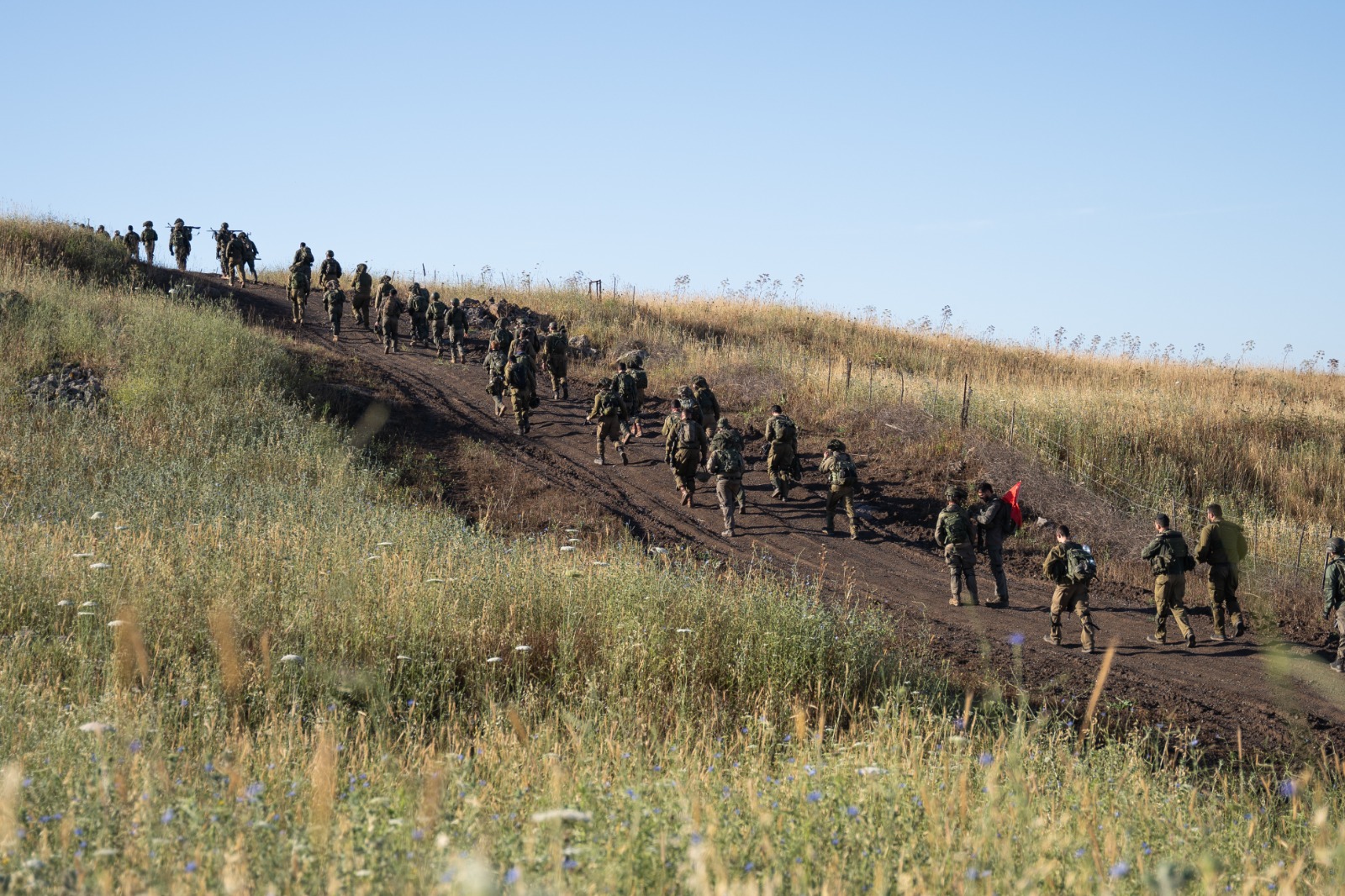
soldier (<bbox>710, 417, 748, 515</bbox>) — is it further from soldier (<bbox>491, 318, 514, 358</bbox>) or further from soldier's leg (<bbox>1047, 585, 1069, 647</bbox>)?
soldier (<bbox>491, 318, 514, 358</bbox>)

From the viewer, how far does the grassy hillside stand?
12.0 ft

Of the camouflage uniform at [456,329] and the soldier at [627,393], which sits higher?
the camouflage uniform at [456,329]

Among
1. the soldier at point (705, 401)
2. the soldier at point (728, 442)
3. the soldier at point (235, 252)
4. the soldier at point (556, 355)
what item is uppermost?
the soldier at point (235, 252)

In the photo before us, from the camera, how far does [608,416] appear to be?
735 inches

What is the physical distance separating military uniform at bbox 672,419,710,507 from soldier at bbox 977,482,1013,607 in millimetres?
4967

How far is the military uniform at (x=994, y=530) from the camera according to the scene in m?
13.0

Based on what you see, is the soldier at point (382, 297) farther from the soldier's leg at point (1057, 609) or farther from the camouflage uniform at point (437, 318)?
the soldier's leg at point (1057, 609)

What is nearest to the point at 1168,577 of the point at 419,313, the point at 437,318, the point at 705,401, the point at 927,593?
the point at 927,593

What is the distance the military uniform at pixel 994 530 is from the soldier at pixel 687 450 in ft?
16.3

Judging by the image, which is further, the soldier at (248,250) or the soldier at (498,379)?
the soldier at (248,250)

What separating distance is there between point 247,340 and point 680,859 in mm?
20733

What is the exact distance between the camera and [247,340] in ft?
71.3

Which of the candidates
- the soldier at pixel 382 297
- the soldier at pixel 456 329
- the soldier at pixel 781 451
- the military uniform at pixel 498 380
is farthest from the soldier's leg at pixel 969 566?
the soldier at pixel 382 297

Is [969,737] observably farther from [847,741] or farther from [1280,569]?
Result: [1280,569]
